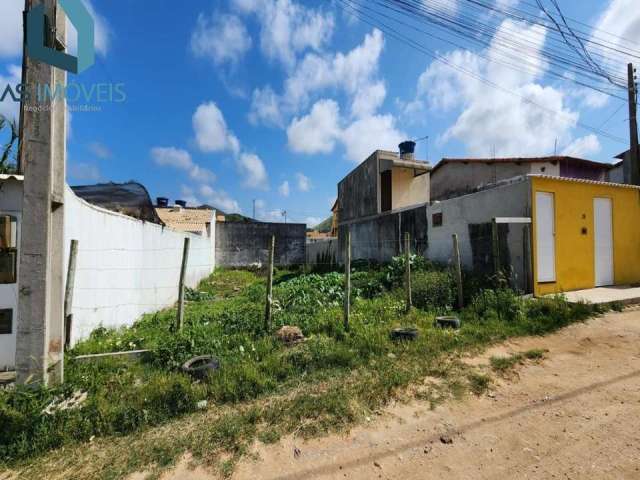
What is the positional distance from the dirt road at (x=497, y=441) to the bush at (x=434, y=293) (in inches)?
99.6

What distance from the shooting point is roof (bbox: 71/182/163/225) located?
6.86m

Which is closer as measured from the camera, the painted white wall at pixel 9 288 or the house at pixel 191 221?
the painted white wall at pixel 9 288

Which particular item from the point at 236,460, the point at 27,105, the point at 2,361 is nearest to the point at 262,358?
the point at 236,460

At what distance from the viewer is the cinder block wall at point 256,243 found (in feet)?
54.5

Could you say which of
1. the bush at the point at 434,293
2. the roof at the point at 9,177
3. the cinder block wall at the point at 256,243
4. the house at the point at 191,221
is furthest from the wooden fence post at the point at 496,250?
the cinder block wall at the point at 256,243

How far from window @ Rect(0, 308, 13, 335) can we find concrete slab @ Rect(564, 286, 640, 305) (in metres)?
8.99

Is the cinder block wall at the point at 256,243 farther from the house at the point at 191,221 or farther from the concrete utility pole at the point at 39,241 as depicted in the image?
the concrete utility pole at the point at 39,241

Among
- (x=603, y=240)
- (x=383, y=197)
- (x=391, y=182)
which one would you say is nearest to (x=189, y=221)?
(x=383, y=197)

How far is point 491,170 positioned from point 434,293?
9.78 meters

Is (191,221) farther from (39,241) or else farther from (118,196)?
(39,241)

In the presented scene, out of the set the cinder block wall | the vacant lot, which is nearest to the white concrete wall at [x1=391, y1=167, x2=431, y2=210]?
the cinder block wall

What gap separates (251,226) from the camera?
17172 mm

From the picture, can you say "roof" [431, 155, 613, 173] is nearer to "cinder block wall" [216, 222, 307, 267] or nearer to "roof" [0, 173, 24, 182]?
"cinder block wall" [216, 222, 307, 267]

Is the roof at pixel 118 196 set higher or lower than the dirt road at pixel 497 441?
higher
